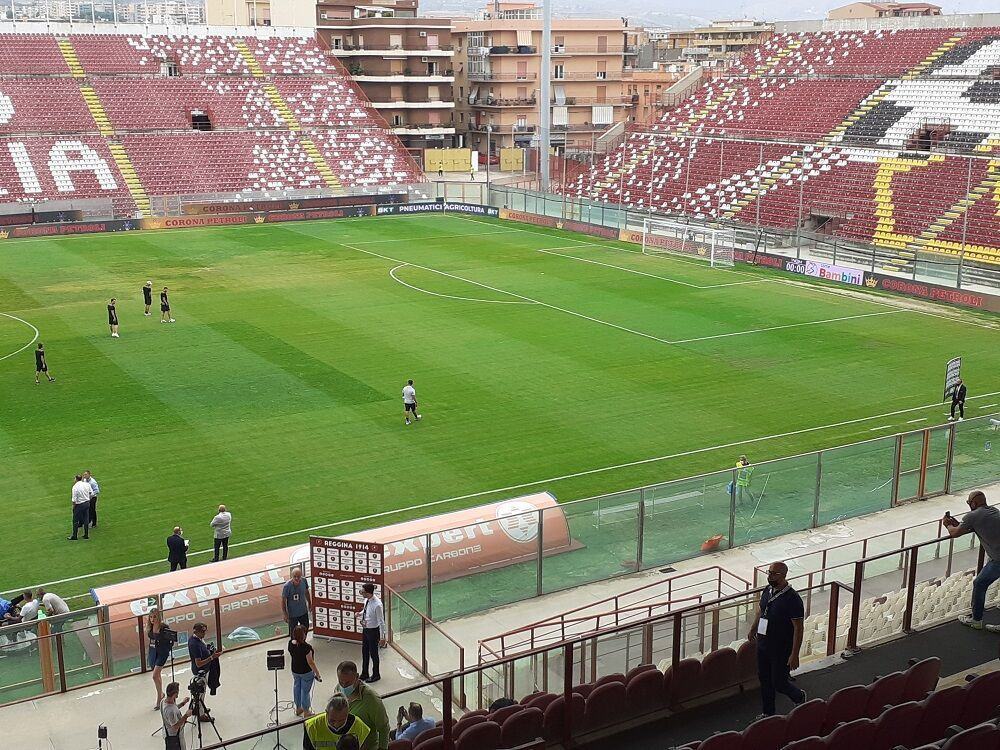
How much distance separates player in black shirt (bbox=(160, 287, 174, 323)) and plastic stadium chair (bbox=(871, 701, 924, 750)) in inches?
1376

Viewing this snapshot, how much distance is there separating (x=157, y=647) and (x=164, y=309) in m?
27.6

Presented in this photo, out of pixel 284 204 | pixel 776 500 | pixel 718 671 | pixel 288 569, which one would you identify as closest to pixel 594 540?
pixel 776 500

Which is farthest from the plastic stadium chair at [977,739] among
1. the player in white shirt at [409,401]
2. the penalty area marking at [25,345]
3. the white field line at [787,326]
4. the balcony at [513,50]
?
the balcony at [513,50]

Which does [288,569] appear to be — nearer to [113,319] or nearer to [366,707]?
[366,707]

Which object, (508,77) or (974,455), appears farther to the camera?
(508,77)

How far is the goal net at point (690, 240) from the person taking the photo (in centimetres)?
5556

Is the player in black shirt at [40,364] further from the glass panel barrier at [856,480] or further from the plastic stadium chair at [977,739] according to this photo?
the plastic stadium chair at [977,739]

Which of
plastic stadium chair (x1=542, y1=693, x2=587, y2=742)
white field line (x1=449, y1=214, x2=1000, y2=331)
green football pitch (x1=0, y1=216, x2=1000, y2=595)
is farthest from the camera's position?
white field line (x1=449, y1=214, x2=1000, y2=331)

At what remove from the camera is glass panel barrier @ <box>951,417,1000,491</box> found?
23.5 m

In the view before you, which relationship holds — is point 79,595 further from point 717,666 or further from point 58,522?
point 717,666

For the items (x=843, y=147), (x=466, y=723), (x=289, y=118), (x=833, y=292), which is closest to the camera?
(x=466, y=723)

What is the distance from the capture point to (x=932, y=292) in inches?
1875

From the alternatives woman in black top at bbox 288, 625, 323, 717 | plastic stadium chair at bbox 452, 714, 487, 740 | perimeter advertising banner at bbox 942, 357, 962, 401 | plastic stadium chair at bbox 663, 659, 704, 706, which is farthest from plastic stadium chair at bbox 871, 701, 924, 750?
perimeter advertising banner at bbox 942, 357, 962, 401

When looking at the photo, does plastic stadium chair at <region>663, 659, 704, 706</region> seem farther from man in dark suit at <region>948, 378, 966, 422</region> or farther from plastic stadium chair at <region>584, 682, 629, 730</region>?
man in dark suit at <region>948, 378, 966, 422</region>
